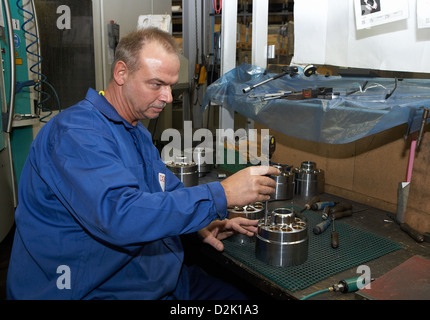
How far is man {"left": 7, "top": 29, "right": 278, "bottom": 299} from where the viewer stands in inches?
31.8

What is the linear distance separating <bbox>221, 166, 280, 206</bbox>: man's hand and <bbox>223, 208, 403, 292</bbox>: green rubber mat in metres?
0.20

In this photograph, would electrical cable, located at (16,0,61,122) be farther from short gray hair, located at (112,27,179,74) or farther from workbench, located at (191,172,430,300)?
workbench, located at (191,172,430,300)

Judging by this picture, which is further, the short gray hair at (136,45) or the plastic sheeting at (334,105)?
the plastic sheeting at (334,105)

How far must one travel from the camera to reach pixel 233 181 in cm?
94

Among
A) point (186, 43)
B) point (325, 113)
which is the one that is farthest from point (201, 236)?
point (186, 43)

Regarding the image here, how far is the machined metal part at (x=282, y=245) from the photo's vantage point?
3.26ft

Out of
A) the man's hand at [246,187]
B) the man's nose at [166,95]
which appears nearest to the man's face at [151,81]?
the man's nose at [166,95]

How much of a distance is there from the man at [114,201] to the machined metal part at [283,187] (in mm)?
356

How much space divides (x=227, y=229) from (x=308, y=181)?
0.52 m

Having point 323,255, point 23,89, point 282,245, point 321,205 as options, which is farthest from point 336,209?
point 23,89

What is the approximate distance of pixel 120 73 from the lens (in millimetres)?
1052

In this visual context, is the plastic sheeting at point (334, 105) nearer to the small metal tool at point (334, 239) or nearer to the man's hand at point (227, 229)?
the small metal tool at point (334, 239)

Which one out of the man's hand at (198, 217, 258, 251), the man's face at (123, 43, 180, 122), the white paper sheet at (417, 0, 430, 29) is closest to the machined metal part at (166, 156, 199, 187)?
the man's hand at (198, 217, 258, 251)
